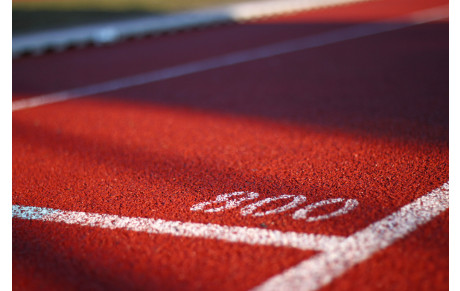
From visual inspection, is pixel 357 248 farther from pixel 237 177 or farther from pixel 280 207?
pixel 237 177

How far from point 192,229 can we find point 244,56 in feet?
17.7

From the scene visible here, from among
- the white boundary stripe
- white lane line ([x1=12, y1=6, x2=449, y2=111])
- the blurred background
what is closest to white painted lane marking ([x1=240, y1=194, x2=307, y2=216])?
white lane line ([x1=12, y1=6, x2=449, y2=111])

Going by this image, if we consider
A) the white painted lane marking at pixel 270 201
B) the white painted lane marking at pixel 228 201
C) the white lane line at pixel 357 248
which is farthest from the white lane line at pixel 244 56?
the white lane line at pixel 357 248

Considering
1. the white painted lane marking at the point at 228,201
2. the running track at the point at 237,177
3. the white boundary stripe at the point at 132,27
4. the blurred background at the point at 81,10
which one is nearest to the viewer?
the running track at the point at 237,177

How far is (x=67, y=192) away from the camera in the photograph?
2900 millimetres

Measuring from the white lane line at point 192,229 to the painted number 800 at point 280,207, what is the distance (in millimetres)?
172

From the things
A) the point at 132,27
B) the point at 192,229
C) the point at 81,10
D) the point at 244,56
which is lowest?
the point at 192,229

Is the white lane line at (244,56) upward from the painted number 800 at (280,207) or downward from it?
Answer: upward

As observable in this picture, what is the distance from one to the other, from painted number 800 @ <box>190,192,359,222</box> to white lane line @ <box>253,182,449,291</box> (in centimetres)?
23

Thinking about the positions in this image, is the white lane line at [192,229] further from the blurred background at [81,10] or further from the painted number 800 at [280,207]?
the blurred background at [81,10]

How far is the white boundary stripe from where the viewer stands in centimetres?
877

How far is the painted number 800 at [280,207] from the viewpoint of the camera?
93.4 inches

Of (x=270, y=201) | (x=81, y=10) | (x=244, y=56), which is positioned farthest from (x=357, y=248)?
(x=81, y=10)

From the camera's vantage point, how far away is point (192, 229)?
2311mm
